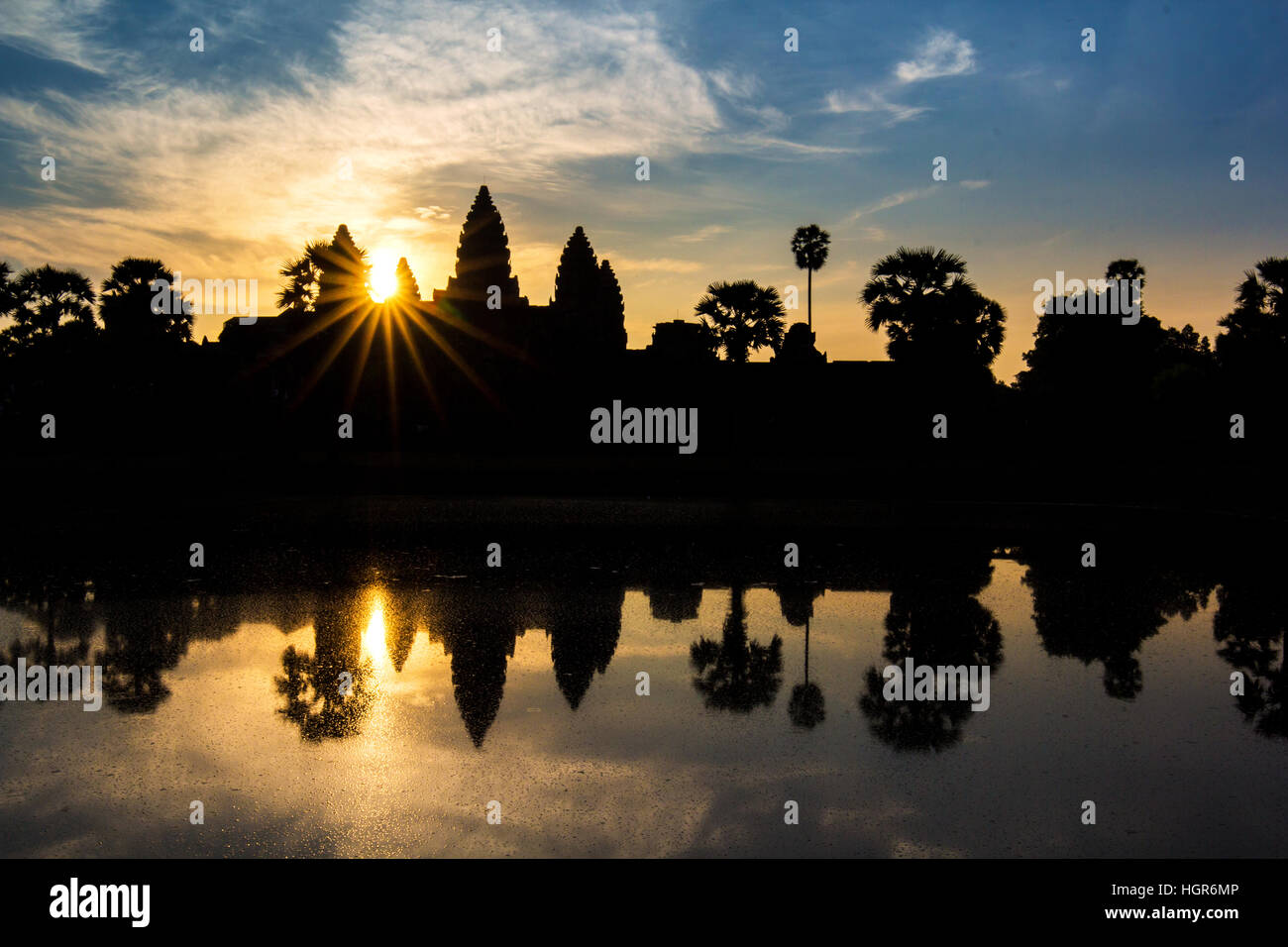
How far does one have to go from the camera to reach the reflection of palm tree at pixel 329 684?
674cm

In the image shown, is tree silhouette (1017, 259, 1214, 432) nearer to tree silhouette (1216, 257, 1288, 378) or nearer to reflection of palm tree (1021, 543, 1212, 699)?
tree silhouette (1216, 257, 1288, 378)

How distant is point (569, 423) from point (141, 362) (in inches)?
808

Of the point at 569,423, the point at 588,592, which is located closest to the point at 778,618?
the point at 588,592

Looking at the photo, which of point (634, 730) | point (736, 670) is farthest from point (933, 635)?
point (634, 730)

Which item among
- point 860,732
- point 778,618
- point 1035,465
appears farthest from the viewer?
point 1035,465

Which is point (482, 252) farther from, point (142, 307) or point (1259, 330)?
point (1259, 330)

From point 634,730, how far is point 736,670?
6.37 feet

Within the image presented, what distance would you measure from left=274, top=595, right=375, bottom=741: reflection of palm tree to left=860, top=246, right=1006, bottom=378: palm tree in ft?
89.2

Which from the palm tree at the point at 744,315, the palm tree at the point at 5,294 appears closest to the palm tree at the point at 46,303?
the palm tree at the point at 5,294

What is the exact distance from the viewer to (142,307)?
146 feet

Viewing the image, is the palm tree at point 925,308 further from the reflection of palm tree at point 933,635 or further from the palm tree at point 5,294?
the palm tree at point 5,294
